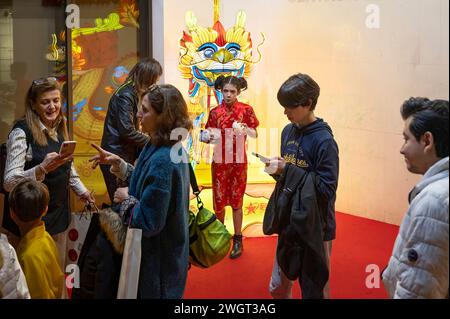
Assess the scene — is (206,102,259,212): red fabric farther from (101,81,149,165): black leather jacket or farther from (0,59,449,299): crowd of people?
(0,59,449,299): crowd of people

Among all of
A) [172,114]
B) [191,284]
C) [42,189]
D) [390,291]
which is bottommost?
[191,284]

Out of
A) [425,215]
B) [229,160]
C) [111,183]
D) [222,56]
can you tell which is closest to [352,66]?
[222,56]

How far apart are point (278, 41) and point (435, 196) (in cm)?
457

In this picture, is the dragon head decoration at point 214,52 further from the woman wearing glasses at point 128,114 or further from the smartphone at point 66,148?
the smartphone at point 66,148

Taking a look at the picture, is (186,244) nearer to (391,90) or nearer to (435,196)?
(435,196)

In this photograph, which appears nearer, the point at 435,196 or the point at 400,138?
the point at 435,196

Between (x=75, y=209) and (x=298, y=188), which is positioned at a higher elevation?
(x=298, y=188)

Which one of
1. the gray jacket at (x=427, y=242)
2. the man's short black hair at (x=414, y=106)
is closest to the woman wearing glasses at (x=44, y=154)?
the man's short black hair at (x=414, y=106)

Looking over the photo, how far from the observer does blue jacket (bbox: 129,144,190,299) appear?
318cm

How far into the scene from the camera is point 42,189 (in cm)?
365

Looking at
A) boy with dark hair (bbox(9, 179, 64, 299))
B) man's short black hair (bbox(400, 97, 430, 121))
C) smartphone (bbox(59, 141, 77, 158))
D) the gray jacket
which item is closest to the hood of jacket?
man's short black hair (bbox(400, 97, 430, 121))

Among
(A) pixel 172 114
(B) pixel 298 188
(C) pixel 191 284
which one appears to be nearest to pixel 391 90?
(C) pixel 191 284

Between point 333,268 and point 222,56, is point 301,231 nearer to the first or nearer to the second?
point 333,268

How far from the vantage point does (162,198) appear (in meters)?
3.17
